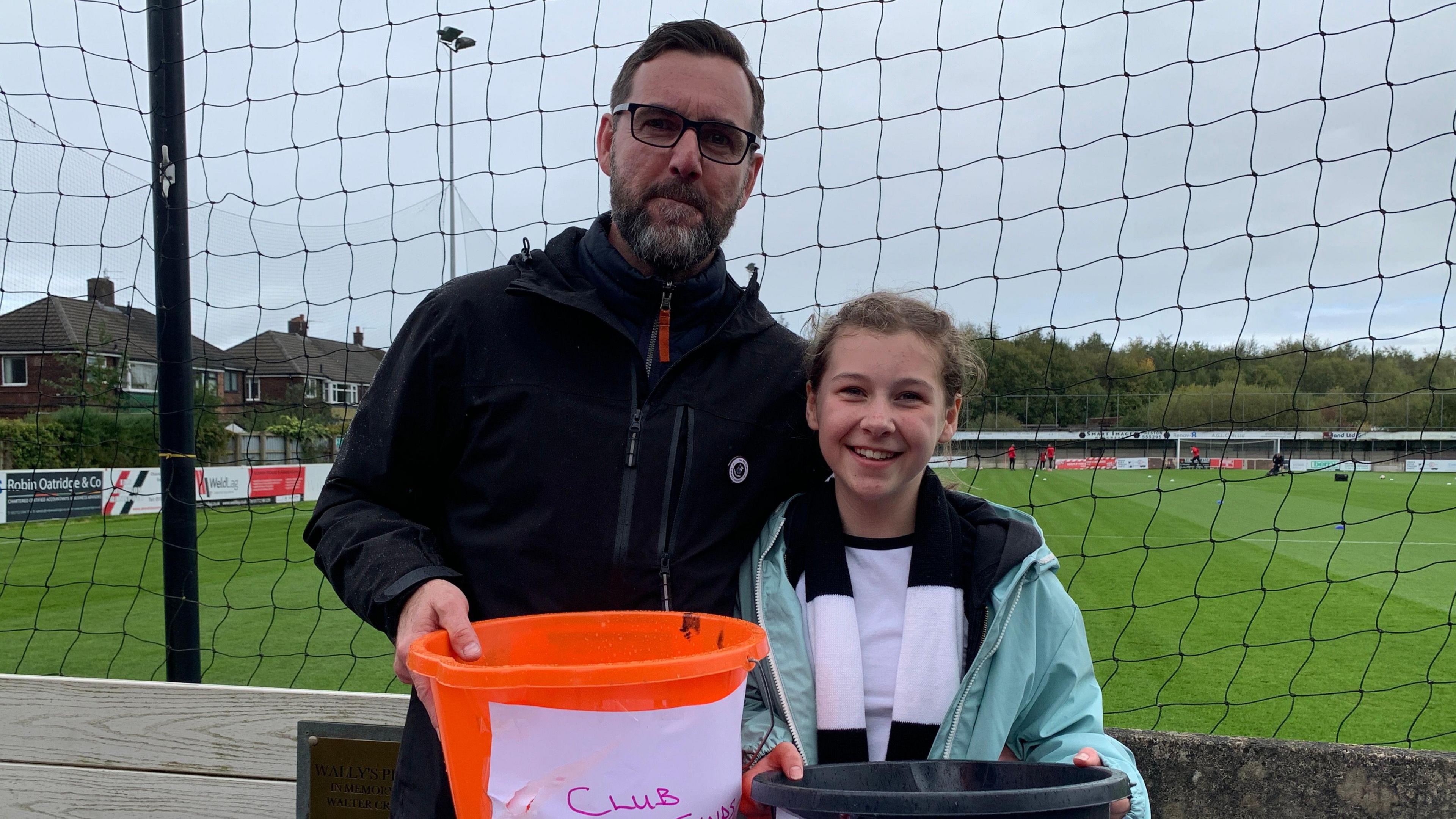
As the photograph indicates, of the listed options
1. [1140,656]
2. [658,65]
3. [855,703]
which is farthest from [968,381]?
[1140,656]

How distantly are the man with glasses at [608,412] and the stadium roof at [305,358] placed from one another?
21 centimetres

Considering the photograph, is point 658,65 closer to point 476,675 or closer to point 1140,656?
point 476,675

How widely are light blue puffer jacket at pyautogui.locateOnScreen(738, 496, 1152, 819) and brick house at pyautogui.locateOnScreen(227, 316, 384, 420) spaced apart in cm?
83

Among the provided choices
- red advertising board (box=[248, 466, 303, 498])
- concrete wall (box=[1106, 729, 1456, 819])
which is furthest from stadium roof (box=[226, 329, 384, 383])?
red advertising board (box=[248, 466, 303, 498])

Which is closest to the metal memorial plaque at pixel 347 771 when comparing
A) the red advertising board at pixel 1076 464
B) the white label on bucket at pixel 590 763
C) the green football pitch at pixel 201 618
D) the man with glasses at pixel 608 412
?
the man with glasses at pixel 608 412

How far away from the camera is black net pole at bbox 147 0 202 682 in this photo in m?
2.29

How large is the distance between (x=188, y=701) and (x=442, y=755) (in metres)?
1.11

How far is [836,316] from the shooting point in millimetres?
1602

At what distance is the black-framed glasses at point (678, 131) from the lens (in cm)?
149

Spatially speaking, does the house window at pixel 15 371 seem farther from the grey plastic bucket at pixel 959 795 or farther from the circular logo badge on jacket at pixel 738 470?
the grey plastic bucket at pixel 959 795

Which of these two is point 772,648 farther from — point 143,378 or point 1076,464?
point 1076,464

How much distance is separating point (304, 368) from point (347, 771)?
13.3ft

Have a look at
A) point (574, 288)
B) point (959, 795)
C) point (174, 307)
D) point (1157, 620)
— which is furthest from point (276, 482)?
A: point (959, 795)

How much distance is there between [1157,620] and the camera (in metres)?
7.70
